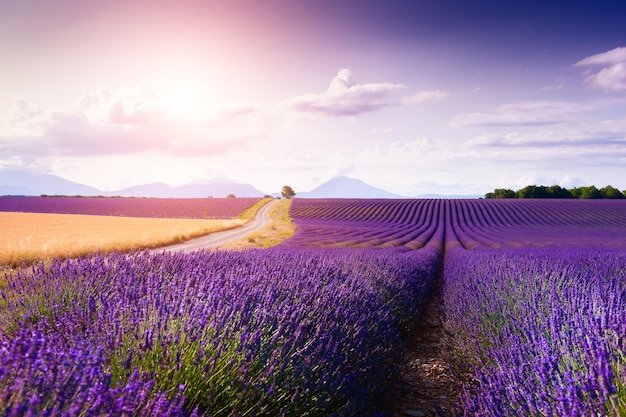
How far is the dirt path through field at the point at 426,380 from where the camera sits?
360 centimetres

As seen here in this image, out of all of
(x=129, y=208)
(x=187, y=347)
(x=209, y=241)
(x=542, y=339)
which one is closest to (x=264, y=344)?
(x=187, y=347)

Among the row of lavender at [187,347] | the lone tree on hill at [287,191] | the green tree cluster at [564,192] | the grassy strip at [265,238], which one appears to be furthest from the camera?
the lone tree on hill at [287,191]

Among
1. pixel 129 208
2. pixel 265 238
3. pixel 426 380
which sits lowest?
pixel 426 380

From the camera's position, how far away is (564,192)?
2331 inches

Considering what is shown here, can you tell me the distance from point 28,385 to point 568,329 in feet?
8.73

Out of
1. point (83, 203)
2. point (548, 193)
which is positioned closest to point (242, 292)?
point (83, 203)

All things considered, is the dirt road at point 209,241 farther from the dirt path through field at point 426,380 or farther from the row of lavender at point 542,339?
the row of lavender at point 542,339

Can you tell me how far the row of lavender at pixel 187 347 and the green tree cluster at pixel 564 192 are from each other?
61.0 m

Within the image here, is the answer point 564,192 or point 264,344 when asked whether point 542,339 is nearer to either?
point 264,344

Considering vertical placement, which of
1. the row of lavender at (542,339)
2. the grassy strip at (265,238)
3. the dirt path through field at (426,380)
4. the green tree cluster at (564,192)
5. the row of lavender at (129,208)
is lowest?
the dirt path through field at (426,380)

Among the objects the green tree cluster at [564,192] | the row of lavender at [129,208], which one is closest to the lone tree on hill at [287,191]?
the row of lavender at [129,208]

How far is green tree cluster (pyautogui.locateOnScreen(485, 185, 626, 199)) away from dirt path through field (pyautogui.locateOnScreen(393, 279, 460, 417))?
5918 centimetres

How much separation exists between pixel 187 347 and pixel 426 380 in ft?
10.3

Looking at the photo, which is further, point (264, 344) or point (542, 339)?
point (542, 339)
